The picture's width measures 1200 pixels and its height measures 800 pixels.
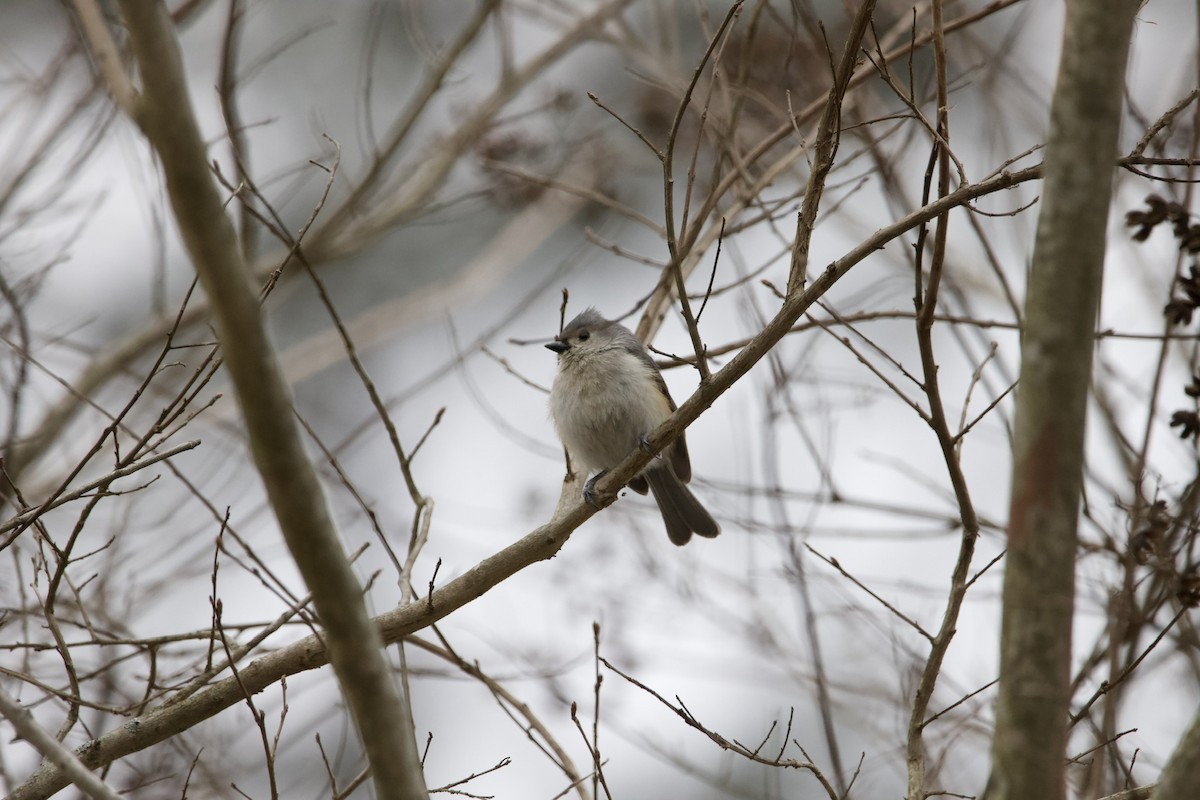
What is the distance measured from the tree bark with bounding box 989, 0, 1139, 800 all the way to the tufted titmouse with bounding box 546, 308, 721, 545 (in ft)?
10.8

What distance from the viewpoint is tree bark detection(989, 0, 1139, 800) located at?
1.89 m

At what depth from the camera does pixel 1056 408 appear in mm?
1910

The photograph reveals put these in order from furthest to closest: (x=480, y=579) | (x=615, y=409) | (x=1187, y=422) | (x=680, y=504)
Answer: (x=680, y=504) < (x=615, y=409) < (x=480, y=579) < (x=1187, y=422)

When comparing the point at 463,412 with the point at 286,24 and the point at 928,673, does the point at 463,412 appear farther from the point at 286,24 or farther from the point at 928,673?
the point at 928,673

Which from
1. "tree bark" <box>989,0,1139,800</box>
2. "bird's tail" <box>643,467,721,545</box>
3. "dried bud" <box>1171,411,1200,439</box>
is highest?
"bird's tail" <box>643,467,721,545</box>

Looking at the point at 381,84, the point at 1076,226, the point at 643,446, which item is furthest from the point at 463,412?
the point at 1076,226

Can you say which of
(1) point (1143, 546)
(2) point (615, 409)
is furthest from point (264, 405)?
(2) point (615, 409)

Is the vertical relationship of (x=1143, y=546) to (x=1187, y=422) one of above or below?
below

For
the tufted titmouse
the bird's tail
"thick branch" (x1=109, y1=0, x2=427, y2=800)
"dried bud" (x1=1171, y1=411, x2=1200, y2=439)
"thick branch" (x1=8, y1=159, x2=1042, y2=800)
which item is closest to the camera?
"thick branch" (x1=109, y1=0, x2=427, y2=800)

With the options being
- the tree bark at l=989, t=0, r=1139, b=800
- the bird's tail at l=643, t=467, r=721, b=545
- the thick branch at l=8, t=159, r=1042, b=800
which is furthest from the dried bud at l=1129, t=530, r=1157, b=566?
the bird's tail at l=643, t=467, r=721, b=545

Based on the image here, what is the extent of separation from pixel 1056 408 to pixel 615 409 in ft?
11.7

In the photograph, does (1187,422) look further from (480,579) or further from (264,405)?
(264,405)

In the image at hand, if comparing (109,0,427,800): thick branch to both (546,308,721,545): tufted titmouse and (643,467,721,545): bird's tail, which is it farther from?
(643,467,721,545): bird's tail

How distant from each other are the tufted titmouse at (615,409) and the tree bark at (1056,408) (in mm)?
3279
